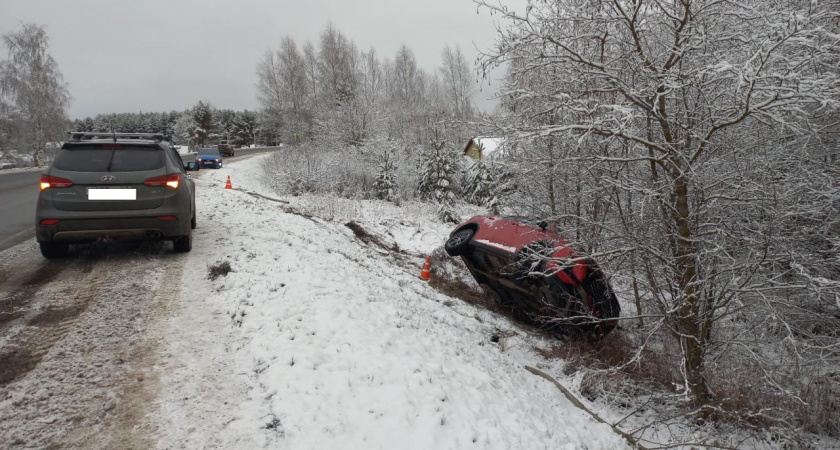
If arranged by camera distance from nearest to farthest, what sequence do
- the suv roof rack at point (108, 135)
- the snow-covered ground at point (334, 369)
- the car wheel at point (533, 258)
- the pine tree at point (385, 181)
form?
the snow-covered ground at point (334, 369)
the car wheel at point (533, 258)
the suv roof rack at point (108, 135)
the pine tree at point (385, 181)

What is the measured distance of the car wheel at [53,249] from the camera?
18.8ft

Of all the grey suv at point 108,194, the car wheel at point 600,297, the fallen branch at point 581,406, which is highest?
the grey suv at point 108,194

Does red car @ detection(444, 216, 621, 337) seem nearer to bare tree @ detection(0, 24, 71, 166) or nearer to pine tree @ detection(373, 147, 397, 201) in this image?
pine tree @ detection(373, 147, 397, 201)

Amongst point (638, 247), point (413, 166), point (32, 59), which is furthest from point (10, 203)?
point (32, 59)

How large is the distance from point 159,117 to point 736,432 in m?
102

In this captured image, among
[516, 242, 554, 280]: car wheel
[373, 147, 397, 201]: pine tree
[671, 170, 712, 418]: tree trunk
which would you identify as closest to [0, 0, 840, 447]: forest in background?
[671, 170, 712, 418]: tree trunk

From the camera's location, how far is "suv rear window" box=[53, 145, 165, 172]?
5359 millimetres

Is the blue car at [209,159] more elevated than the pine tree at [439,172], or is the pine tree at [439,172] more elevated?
the blue car at [209,159]

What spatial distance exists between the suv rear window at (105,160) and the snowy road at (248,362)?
1345 mm

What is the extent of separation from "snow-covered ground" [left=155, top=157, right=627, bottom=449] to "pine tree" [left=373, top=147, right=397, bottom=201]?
15788 millimetres

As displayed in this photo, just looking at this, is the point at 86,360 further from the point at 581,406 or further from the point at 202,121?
the point at 202,121

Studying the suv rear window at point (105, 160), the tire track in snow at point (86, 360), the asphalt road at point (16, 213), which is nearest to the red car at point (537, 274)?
Answer: the tire track in snow at point (86, 360)

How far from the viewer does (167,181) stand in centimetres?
566

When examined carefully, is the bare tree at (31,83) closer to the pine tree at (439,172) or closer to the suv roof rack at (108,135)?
the pine tree at (439,172)
